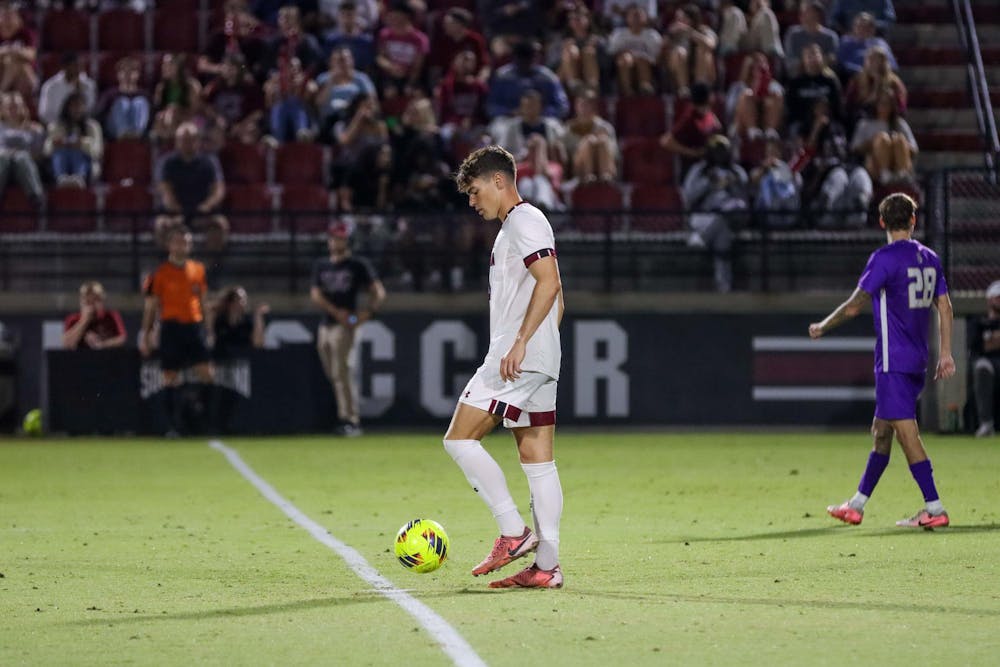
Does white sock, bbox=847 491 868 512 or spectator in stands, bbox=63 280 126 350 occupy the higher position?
spectator in stands, bbox=63 280 126 350

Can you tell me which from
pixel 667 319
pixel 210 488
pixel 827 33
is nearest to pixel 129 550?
pixel 210 488

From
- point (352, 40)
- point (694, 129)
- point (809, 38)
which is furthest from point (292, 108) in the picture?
point (809, 38)

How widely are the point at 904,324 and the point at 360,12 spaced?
49.2 feet

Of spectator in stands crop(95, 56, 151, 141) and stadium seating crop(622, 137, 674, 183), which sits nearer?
stadium seating crop(622, 137, 674, 183)

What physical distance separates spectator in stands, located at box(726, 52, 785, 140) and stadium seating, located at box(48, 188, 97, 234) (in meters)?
7.93

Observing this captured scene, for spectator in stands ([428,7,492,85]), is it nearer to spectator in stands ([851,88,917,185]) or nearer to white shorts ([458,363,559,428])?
spectator in stands ([851,88,917,185])

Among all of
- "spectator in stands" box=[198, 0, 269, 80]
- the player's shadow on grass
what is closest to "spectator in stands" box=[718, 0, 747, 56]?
"spectator in stands" box=[198, 0, 269, 80]

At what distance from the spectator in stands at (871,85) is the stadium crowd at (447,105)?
0.04 m

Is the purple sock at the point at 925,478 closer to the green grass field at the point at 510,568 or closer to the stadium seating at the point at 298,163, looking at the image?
the green grass field at the point at 510,568

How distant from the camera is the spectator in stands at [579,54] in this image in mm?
23438

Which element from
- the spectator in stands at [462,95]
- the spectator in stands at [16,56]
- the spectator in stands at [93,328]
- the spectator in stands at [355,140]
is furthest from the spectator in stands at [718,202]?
the spectator in stands at [16,56]

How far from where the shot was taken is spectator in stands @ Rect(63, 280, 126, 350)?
2017 centimetres

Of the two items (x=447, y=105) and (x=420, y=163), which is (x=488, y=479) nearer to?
(x=420, y=163)

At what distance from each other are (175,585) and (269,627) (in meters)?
1.50
